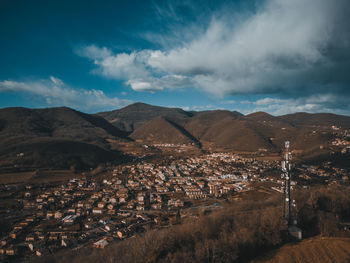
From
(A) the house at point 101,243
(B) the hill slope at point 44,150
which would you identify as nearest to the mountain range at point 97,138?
(B) the hill slope at point 44,150

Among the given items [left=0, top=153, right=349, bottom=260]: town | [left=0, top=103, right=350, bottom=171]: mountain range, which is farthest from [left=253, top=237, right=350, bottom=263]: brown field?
[left=0, top=103, right=350, bottom=171]: mountain range

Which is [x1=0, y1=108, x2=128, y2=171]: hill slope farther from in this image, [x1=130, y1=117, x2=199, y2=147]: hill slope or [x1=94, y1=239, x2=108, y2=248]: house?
[x1=94, y1=239, x2=108, y2=248]: house

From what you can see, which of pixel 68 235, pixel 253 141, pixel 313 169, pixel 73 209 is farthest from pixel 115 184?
pixel 253 141

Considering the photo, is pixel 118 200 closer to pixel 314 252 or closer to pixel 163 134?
pixel 314 252

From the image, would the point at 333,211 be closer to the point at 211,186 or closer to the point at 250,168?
the point at 211,186

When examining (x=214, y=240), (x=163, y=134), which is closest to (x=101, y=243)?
(x=214, y=240)
